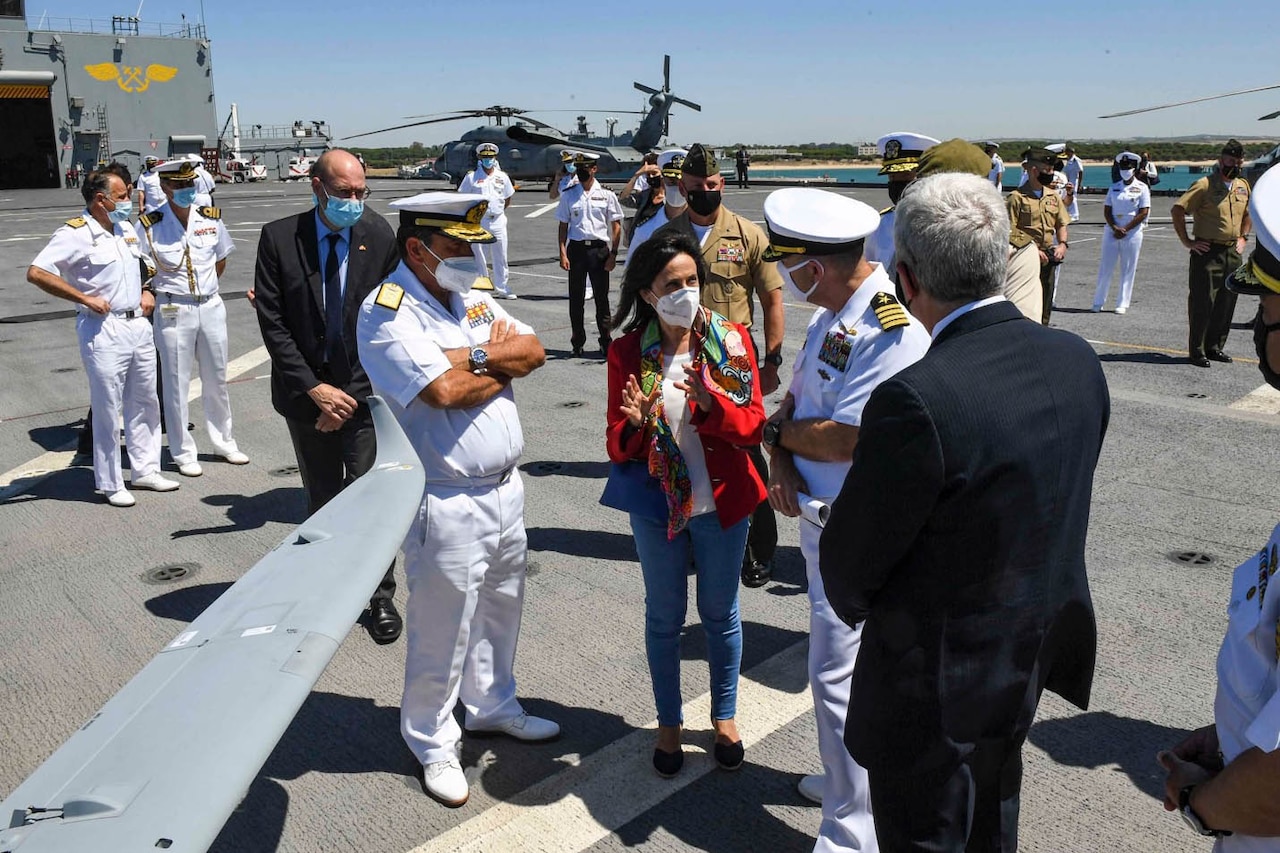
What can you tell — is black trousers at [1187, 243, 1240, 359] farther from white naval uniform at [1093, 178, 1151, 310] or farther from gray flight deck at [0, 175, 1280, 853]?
white naval uniform at [1093, 178, 1151, 310]

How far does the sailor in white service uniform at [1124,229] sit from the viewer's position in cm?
→ 1288

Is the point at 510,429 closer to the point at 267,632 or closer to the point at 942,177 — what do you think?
the point at 267,632

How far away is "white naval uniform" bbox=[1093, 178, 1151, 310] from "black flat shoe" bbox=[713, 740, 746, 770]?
11.5 m

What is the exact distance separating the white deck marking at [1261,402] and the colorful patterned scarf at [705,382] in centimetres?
666

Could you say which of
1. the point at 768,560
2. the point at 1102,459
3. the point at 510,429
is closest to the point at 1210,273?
the point at 1102,459

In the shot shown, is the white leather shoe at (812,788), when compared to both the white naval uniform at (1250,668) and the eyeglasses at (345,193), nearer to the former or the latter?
A: the white naval uniform at (1250,668)

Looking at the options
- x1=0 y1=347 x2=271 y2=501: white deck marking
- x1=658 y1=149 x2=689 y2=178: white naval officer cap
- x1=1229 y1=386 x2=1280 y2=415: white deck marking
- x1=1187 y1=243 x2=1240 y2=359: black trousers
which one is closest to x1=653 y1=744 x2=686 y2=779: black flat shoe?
x1=658 y1=149 x2=689 y2=178: white naval officer cap

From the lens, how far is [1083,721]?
3.88 meters

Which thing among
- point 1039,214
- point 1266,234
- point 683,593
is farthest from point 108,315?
point 1039,214

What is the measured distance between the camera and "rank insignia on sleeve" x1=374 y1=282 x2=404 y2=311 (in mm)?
3424

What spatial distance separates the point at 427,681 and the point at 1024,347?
2.43m

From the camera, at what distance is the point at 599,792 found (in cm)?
350

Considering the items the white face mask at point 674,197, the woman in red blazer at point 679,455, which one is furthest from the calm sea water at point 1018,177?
the woman in red blazer at point 679,455

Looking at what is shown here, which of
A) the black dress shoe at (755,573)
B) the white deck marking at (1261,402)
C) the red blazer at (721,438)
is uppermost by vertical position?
the red blazer at (721,438)
